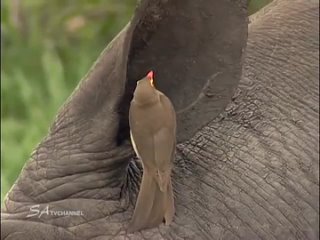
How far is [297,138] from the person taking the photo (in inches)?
63.4

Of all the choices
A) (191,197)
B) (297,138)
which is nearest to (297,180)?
(297,138)

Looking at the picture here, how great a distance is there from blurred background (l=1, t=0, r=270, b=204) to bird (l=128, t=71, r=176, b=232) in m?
1.90

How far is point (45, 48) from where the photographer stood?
3.75m

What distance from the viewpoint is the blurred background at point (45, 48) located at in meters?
3.45

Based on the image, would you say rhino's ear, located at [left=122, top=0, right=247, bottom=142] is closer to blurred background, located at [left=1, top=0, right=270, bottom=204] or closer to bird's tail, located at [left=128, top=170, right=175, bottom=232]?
bird's tail, located at [left=128, top=170, right=175, bottom=232]

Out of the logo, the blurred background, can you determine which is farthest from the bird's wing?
the blurred background

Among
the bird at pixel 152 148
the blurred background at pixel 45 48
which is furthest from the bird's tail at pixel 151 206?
the blurred background at pixel 45 48

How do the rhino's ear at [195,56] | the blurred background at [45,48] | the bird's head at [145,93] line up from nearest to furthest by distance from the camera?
1. the bird's head at [145,93]
2. the rhino's ear at [195,56]
3. the blurred background at [45,48]

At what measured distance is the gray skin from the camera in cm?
143

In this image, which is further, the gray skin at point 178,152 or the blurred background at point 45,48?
the blurred background at point 45,48

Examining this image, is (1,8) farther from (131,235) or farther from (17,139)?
(131,235)

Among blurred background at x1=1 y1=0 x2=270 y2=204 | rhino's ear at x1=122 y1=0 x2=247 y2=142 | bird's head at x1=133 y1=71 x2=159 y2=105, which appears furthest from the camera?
blurred background at x1=1 y1=0 x2=270 y2=204

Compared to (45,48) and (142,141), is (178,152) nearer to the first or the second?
(142,141)

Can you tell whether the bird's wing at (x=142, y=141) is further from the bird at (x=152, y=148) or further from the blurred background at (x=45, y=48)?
the blurred background at (x=45, y=48)
